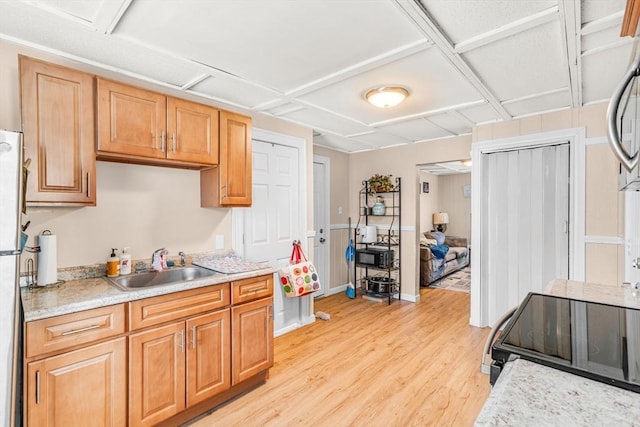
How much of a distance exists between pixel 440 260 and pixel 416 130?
3048 millimetres

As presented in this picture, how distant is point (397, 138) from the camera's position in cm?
438

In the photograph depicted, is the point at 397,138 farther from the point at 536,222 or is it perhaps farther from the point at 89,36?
the point at 89,36

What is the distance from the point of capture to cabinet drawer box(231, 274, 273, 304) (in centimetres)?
228

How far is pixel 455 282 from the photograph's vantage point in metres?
6.02

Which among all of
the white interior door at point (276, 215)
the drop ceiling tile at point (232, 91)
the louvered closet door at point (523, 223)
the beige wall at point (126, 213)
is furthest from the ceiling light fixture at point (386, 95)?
the louvered closet door at point (523, 223)

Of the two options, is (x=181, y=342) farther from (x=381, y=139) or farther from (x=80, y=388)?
(x=381, y=139)

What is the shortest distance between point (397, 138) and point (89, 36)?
349 cm

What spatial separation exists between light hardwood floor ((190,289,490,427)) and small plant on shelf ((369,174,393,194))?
1.90 meters

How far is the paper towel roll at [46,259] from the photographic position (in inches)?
74.6

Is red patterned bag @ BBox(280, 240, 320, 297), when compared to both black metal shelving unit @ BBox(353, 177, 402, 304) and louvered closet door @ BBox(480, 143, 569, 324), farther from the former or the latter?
louvered closet door @ BBox(480, 143, 569, 324)

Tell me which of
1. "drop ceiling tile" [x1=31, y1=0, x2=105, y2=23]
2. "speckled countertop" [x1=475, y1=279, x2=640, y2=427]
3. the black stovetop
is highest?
"drop ceiling tile" [x1=31, y1=0, x2=105, y2=23]

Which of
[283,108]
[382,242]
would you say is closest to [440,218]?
[382,242]

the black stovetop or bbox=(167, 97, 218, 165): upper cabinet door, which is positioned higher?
bbox=(167, 97, 218, 165): upper cabinet door

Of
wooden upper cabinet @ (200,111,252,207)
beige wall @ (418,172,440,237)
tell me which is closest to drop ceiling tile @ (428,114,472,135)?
wooden upper cabinet @ (200,111,252,207)
